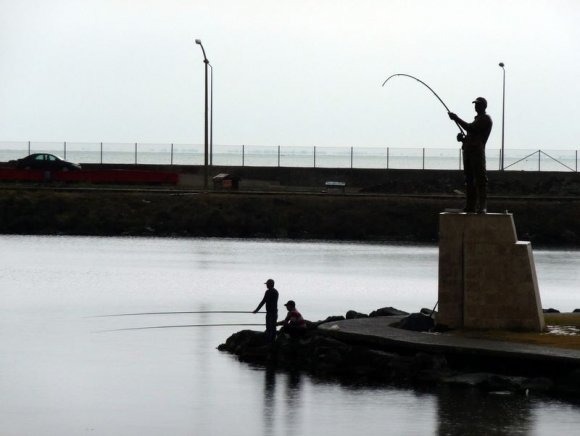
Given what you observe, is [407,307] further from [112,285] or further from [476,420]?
[476,420]

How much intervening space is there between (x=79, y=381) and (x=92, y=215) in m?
54.1

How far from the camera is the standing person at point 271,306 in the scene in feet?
105

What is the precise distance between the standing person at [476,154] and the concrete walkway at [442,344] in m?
3.12

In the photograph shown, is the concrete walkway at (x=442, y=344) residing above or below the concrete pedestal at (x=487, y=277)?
below

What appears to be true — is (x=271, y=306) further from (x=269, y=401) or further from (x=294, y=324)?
(x=269, y=401)

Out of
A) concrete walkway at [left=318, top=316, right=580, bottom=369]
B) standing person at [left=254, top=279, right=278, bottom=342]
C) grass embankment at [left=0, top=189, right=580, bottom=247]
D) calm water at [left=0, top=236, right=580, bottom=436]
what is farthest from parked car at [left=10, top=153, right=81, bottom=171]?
standing person at [left=254, top=279, right=278, bottom=342]

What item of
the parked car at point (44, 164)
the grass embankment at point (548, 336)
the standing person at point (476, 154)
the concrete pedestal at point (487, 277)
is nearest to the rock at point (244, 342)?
the concrete pedestal at point (487, 277)

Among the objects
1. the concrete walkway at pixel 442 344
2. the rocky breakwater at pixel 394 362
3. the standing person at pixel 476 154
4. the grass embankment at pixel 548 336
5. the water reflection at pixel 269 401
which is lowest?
the water reflection at pixel 269 401

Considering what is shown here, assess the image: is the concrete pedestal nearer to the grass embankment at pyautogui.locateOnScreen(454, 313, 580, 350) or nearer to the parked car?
the grass embankment at pyautogui.locateOnScreen(454, 313, 580, 350)

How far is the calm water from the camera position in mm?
25359

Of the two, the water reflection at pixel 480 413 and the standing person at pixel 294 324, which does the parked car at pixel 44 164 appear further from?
the water reflection at pixel 480 413

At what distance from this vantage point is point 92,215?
82938 millimetres

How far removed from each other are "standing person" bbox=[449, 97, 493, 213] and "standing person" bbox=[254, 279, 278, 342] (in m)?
4.64

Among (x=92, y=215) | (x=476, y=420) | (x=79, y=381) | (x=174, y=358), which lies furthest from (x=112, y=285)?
(x=92, y=215)
